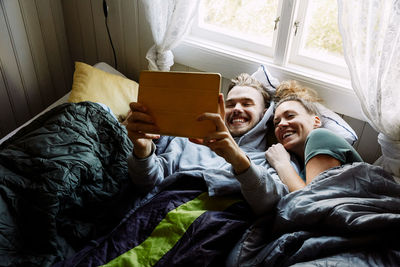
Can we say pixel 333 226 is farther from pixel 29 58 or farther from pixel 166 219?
pixel 29 58

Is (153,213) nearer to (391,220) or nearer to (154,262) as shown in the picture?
(154,262)

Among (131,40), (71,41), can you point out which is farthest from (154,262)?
(71,41)

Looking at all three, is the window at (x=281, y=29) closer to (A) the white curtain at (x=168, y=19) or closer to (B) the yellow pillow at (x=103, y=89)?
(A) the white curtain at (x=168, y=19)

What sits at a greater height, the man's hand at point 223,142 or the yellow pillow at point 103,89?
the man's hand at point 223,142

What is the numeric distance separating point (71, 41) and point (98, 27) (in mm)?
261

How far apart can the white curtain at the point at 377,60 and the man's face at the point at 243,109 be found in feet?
1.35

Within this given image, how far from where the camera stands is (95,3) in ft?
6.68

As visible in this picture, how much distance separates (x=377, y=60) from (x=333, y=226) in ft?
2.14

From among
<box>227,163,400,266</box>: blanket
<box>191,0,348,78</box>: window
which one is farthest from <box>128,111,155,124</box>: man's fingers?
<box>191,0,348,78</box>: window

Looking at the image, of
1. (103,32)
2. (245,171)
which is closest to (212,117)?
(245,171)

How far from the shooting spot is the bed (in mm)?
935

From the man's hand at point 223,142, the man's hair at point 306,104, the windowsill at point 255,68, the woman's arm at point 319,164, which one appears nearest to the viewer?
the man's hand at point 223,142

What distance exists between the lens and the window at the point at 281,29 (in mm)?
1597

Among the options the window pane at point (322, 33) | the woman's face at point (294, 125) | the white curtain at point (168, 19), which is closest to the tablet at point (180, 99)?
the woman's face at point (294, 125)
